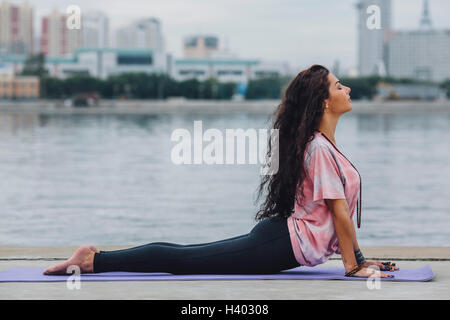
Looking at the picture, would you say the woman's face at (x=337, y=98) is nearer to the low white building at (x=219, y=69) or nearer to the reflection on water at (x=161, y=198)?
the reflection on water at (x=161, y=198)

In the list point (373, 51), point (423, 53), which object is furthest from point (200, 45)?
point (423, 53)

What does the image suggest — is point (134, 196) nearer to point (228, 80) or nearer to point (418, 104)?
point (418, 104)

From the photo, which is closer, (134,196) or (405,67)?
(134,196)

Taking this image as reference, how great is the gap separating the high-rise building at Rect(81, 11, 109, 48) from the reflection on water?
120m

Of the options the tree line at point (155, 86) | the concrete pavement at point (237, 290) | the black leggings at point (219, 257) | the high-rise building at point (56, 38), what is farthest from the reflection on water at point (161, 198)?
the high-rise building at point (56, 38)

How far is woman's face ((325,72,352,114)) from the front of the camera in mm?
3701

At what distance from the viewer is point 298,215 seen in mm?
3721

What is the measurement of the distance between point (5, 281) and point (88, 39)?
15897 cm

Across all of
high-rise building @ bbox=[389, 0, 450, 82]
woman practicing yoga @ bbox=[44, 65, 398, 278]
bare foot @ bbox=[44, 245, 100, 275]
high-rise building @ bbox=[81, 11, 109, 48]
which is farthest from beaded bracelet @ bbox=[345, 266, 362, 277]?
high-rise building @ bbox=[389, 0, 450, 82]

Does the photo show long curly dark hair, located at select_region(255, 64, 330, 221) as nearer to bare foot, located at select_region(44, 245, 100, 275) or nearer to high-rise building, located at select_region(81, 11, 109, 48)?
bare foot, located at select_region(44, 245, 100, 275)

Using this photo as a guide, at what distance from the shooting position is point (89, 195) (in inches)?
602

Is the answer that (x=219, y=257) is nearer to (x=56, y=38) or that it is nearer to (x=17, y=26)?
(x=56, y=38)

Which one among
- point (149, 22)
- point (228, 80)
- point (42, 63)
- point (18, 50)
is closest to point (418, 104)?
point (228, 80)

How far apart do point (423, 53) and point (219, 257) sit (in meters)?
160
